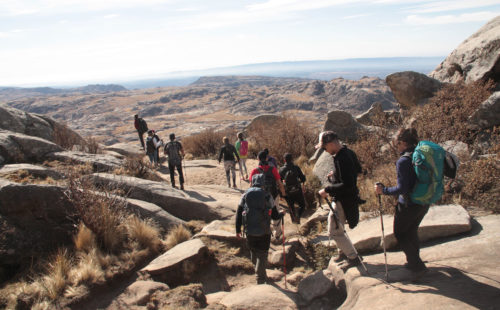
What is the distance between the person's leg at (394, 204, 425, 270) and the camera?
3705 mm

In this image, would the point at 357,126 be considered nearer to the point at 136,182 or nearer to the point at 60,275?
the point at 136,182

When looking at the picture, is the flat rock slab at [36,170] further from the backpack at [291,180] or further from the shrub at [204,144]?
the shrub at [204,144]

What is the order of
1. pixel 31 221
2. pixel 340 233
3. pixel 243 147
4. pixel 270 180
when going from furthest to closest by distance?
pixel 243 147 < pixel 270 180 < pixel 31 221 < pixel 340 233

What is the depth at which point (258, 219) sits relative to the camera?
4.64 m

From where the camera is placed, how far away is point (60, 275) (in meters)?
4.45

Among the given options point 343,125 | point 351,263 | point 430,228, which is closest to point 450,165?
point 430,228

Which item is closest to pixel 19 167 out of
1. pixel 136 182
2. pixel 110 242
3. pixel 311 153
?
pixel 136 182

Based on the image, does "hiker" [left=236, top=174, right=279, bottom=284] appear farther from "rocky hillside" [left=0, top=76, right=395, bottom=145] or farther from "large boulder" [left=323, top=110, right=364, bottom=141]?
"rocky hillside" [left=0, top=76, right=395, bottom=145]

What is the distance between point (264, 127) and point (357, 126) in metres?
6.19

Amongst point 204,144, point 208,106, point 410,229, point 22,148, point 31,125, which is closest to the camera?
point 410,229

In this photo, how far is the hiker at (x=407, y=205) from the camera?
3.54 metres

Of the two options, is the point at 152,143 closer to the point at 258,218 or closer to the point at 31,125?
the point at 31,125

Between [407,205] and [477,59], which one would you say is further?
[477,59]

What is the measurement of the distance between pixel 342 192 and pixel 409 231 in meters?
0.97
